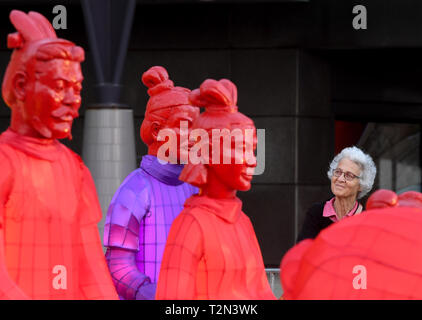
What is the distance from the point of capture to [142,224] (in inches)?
162

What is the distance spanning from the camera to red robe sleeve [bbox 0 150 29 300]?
8.68 ft

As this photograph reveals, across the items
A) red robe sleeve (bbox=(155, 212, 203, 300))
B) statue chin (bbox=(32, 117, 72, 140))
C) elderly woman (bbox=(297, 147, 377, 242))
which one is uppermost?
statue chin (bbox=(32, 117, 72, 140))

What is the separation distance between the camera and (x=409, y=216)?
9.54 ft

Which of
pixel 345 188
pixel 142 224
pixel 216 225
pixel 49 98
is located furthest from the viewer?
pixel 345 188

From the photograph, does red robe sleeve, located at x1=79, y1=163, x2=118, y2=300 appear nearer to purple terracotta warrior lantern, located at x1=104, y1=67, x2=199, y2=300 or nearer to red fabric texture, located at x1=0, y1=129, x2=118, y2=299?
red fabric texture, located at x1=0, y1=129, x2=118, y2=299

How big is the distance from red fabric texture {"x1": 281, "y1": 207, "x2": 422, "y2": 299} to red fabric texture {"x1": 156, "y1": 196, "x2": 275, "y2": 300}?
0.26 m

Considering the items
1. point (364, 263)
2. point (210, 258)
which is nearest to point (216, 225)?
point (210, 258)

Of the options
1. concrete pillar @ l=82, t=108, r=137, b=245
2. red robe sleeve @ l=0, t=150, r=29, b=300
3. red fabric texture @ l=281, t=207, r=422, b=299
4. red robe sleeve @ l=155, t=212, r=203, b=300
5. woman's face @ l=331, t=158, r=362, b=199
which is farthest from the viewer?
concrete pillar @ l=82, t=108, r=137, b=245

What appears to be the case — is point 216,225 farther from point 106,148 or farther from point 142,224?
point 106,148

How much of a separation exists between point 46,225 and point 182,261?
1.60ft

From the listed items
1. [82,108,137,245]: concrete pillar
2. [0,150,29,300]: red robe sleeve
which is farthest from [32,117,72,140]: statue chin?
[82,108,137,245]: concrete pillar
